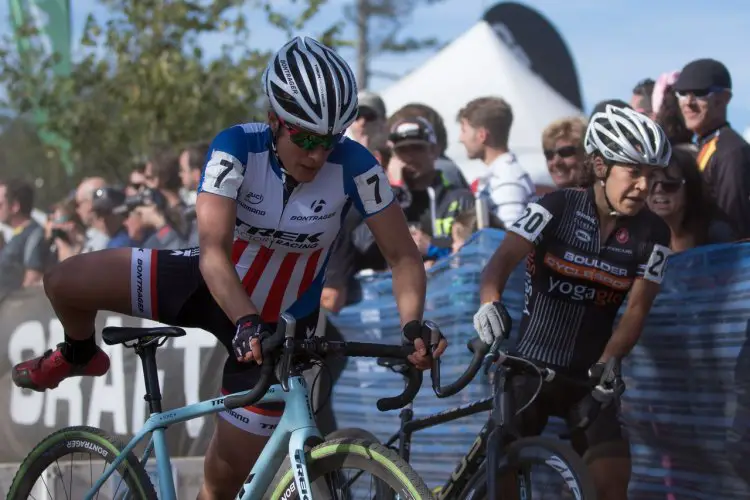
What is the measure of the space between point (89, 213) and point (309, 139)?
6.74 meters

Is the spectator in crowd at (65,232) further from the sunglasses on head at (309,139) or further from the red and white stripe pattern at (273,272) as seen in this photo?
the sunglasses on head at (309,139)

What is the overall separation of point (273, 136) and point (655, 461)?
2700mm

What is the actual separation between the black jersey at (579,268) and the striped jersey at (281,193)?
120 centimetres

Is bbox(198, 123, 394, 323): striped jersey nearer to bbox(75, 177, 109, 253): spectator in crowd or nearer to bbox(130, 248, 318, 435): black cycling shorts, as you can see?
bbox(130, 248, 318, 435): black cycling shorts

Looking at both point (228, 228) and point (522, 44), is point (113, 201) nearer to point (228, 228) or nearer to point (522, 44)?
point (228, 228)

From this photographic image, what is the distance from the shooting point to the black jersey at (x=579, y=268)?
530 centimetres

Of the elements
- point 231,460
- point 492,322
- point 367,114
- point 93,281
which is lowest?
point 231,460

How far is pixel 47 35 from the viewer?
22.5 metres

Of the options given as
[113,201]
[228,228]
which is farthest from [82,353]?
[113,201]

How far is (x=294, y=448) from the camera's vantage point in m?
3.68

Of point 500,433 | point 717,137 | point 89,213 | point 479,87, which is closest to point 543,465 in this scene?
point 500,433

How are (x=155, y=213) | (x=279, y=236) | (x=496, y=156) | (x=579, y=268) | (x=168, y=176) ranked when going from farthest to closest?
1. (x=168, y=176)
2. (x=155, y=213)
3. (x=496, y=156)
4. (x=579, y=268)
5. (x=279, y=236)

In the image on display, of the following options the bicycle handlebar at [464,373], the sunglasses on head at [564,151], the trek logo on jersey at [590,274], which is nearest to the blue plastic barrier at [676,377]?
the trek logo on jersey at [590,274]

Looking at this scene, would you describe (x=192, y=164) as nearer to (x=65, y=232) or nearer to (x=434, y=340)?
(x=65, y=232)
